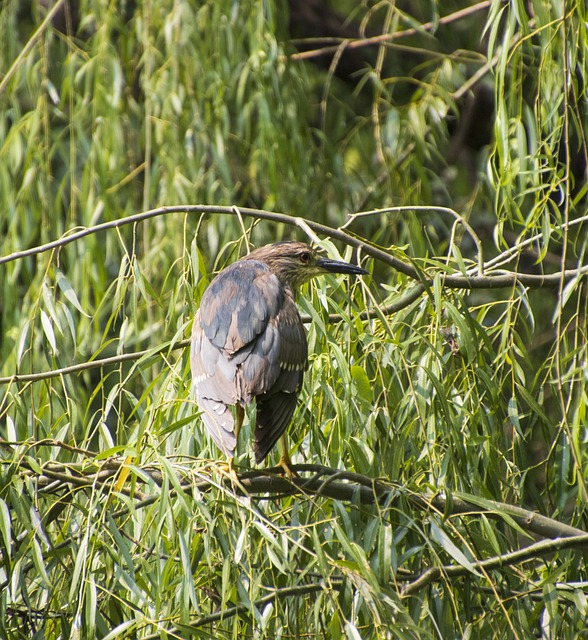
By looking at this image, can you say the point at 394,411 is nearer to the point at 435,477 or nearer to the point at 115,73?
the point at 435,477

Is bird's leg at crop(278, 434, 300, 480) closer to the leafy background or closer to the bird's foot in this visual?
the leafy background

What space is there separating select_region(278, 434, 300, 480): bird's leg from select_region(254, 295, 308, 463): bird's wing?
6 centimetres

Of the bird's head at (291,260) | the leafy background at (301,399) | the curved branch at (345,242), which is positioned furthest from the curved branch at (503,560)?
the bird's head at (291,260)

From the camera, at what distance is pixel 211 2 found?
11.9ft

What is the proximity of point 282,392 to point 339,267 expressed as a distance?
401mm

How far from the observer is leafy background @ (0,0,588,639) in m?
1.89

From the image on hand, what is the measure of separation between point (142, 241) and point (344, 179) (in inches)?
36.8

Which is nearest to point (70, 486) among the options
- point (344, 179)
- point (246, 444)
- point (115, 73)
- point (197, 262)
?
point (246, 444)

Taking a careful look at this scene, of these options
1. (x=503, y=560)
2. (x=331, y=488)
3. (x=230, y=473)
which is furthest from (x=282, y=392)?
(x=503, y=560)

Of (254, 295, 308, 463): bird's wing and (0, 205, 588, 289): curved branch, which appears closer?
(0, 205, 588, 289): curved branch

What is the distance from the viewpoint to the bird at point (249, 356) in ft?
7.48

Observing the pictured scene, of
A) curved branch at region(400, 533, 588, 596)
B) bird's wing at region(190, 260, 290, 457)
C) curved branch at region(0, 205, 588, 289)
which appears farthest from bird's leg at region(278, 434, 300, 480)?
curved branch at region(0, 205, 588, 289)

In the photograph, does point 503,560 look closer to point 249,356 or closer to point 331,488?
point 331,488

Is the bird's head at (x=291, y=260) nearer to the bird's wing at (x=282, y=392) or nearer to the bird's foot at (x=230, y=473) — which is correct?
the bird's wing at (x=282, y=392)
